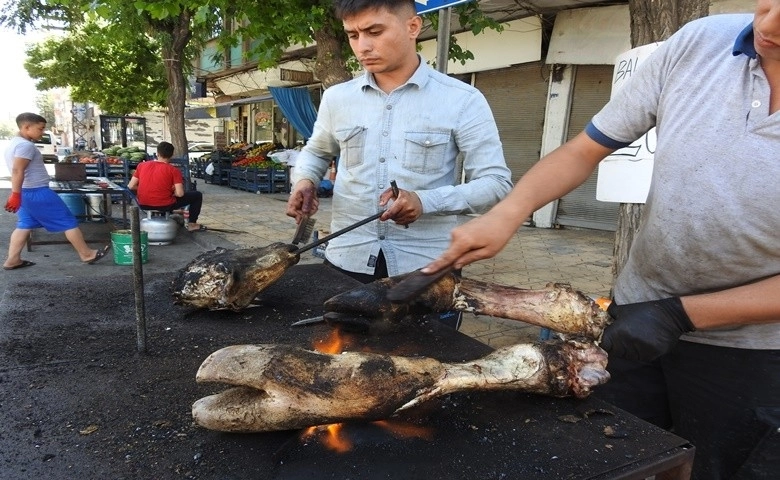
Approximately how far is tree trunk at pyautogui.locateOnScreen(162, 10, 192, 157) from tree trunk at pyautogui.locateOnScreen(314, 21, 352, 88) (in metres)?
5.81

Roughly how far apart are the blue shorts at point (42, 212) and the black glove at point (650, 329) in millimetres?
7071

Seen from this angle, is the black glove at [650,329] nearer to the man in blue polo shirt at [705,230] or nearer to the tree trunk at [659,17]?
the man in blue polo shirt at [705,230]

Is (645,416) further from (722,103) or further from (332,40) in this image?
(332,40)

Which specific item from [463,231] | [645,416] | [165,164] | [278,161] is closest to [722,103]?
[463,231]

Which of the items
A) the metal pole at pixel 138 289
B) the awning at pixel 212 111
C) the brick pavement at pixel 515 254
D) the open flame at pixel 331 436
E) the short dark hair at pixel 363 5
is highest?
the awning at pixel 212 111

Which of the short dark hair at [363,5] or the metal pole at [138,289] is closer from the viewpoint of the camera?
the metal pole at [138,289]

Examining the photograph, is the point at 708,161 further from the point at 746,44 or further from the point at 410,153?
the point at 410,153

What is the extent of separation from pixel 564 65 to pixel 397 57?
25.5ft

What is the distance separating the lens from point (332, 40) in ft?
20.1

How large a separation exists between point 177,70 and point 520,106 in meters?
7.49

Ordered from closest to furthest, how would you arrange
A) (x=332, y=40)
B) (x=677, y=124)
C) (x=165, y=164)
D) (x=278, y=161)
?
1. (x=677, y=124)
2. (x=332, y=40)
3. (x=165, y=164)
4. (x=278, y=161)

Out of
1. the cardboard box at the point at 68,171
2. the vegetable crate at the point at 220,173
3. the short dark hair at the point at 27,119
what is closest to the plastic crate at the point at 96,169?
the cardboard box at the point at 68,171

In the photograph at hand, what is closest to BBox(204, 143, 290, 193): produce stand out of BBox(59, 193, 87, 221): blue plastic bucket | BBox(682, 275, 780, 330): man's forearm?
BBox(59, 193, 87, 221): blue plastic bucket

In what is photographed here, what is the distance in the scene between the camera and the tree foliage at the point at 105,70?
1570cm
